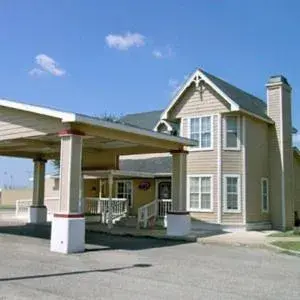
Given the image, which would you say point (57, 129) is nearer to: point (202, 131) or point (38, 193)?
point (202, 131)

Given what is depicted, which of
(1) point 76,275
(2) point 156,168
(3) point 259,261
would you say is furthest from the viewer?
(2) point 156,168

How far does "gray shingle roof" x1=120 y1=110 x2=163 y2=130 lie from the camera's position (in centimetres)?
3114

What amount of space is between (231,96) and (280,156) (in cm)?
458

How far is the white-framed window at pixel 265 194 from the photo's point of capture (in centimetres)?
2586

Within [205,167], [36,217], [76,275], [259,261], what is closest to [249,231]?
[205,167]

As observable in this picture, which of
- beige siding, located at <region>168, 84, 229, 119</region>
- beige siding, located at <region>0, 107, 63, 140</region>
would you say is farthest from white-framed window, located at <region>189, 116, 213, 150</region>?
beige siding, located at <region>0, 107, 63, 140</region>

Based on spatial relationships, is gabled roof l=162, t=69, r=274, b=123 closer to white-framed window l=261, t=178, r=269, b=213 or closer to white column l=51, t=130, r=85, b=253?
white-framed window l=261, t=178, r=269, b=213

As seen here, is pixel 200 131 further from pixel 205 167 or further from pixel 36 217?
pixel 36 217

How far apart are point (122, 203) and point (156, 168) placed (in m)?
2.81

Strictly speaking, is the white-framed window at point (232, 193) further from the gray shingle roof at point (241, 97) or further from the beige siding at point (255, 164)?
the gray shingle roof at point (241, 97)

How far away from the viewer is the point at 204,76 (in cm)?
2516

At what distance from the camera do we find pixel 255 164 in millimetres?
25469

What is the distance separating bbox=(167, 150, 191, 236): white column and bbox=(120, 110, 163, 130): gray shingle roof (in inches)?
374

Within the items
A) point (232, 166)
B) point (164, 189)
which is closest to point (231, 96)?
point (232, 166)
